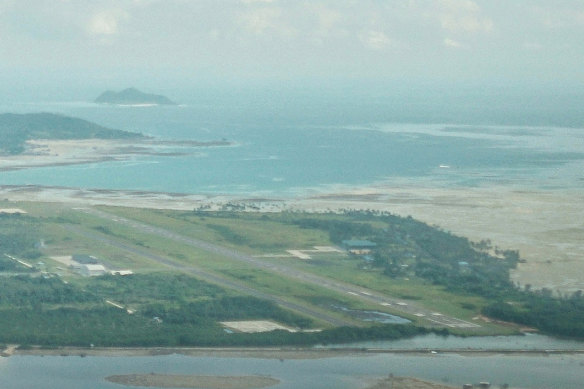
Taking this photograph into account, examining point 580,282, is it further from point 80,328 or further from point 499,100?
point 499,100

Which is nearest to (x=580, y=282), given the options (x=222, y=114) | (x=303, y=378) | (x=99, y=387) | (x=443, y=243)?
(x=443, y=243)

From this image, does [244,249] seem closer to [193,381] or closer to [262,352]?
[262,352]

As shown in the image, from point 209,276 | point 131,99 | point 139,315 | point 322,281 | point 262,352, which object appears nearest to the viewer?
point 262,352

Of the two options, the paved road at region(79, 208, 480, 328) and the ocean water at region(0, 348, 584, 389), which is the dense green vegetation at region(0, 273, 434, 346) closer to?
the ocean water at region(0, 348, 584, 389)

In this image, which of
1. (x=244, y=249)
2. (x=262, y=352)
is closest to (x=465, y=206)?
(x=244, y=249)

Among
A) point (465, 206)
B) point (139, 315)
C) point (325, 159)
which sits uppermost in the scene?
A: point (325, 159)

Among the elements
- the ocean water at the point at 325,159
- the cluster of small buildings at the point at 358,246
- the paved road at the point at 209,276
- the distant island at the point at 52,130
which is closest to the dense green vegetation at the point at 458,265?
the cluster of small buildings at the point at 358,246

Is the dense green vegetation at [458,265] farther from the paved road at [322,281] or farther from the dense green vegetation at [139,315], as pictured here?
the dense green vegetation at [139,315]
